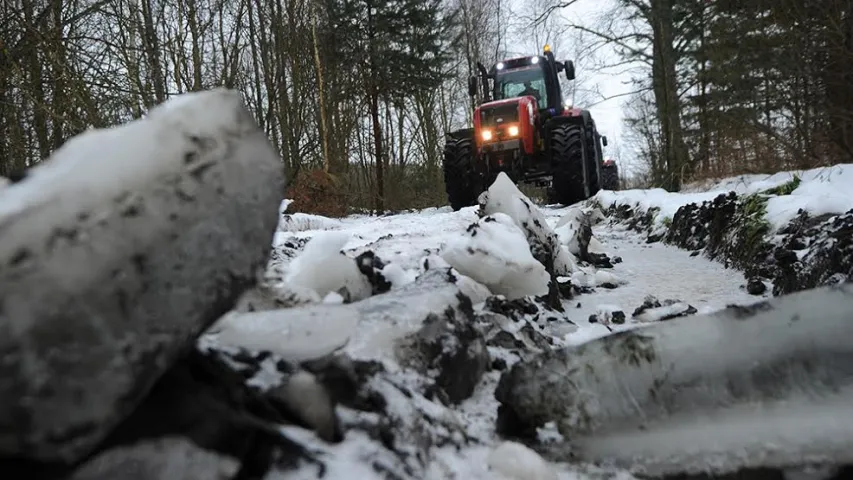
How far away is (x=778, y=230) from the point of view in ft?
10.1

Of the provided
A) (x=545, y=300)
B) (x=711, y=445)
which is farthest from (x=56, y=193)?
(x=545, y=300)

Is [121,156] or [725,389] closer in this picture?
[121,156]

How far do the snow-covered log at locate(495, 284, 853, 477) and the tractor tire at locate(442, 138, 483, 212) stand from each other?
7.17 metres

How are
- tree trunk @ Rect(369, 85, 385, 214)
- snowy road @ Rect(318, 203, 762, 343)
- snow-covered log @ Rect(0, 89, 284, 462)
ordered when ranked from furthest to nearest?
tree trunk @ Rect(369, 85, 385, 214), snowy road @ Rect(318, 203, 762, 343), snow-covered log @ Rect(0, 89, 284, 462)

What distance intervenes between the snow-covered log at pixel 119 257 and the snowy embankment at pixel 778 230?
231 cm

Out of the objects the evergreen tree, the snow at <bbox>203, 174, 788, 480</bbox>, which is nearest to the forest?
the evergreen tree

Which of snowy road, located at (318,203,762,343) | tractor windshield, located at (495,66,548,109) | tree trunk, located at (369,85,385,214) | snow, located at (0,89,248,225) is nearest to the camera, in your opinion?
snow, located at (0,89,248,225)

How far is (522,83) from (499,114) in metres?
1.64

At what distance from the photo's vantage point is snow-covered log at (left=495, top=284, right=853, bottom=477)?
1140mm

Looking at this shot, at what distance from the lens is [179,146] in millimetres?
837

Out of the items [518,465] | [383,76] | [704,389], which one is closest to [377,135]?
[383,76]

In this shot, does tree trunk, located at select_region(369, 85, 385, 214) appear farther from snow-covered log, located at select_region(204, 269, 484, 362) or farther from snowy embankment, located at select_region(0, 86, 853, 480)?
snow-covered log, located at select_region(204, 269, 484, 362)

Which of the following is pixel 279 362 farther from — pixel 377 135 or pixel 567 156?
pixel 377 135

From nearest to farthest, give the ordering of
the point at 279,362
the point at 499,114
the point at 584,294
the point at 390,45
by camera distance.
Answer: the point at 279,362 < the point at 584,294 < the point at 499,114 < the point at 390,45
